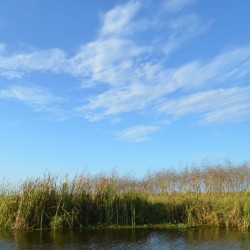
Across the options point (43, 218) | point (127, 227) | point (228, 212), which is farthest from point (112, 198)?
point (228, 212)

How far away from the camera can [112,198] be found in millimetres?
17625

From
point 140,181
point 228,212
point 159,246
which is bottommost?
point 159,246

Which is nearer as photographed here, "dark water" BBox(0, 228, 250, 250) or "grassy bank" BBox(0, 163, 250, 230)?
"dark water" BBox(0, 228, 250, 250)

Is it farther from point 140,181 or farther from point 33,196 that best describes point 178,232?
point 140,181

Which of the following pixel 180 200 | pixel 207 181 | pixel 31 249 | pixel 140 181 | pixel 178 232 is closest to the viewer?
pixel 31 249

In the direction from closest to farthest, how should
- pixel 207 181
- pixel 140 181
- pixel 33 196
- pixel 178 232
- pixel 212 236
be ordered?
1. pixel 212 236
2. pixel 178 232
3. pixel 33 196
4. pixel 207 181
5. pixel 140 181

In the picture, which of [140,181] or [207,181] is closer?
[207,181]

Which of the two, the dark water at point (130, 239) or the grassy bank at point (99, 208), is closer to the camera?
the dark water at point (130, 239)

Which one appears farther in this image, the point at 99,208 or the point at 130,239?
the point at 99,208

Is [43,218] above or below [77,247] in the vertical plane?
above

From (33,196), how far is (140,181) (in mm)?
17718

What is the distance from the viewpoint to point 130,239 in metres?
14.2

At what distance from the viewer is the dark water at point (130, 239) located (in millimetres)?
12852

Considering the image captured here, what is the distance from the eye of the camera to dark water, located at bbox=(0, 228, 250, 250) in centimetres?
1285
